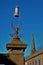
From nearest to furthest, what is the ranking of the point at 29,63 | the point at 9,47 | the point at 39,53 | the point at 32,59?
the point at 9,47 < the point at 39,53 < the point at 32,59 < the point at 29,63

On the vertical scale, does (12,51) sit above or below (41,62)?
above

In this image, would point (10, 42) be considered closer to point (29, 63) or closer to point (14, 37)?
point (14, 37)

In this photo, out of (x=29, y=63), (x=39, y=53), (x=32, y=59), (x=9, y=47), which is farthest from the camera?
(x=29, y=63)

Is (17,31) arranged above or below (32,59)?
above

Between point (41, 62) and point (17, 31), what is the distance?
1107 inches

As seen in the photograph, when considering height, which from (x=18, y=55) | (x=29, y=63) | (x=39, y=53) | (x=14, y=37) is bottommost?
(x=29, y=63)

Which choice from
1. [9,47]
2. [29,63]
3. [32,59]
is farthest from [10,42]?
[29,63]

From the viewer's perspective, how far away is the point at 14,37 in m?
10.3

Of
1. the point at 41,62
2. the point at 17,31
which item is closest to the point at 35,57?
the point at 41,62

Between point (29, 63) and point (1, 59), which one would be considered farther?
point (29, 63)

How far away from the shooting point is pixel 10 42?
32.5 ft

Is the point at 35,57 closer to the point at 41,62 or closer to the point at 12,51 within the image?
the point at 41,62

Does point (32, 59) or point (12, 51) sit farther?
point (32, 59)

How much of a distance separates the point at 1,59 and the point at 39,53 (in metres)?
28.0
